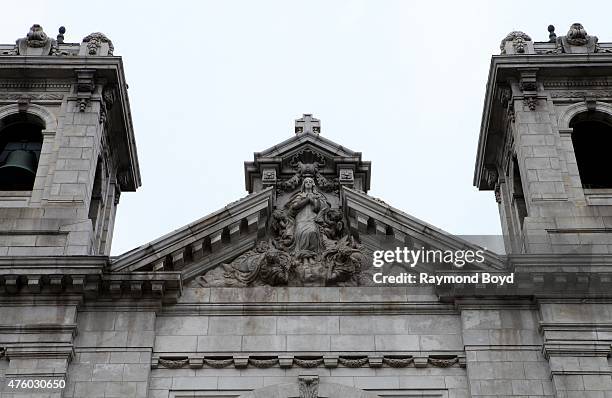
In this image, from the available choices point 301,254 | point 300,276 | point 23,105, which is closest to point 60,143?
point 23,105

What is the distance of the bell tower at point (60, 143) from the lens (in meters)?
26.9

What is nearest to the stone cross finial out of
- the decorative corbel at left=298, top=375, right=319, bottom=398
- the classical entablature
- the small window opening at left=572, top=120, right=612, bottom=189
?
the classical entablature

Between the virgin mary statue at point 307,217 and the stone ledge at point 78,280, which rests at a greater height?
the virgin mary statue at point 307,217

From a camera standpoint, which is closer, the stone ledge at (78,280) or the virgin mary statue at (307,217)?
the stone ledge at (78,280)

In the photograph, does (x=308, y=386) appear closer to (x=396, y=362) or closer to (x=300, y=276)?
(x=396, y=362)

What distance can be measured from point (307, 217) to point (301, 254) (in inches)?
54.2

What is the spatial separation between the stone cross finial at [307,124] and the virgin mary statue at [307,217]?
8.77 ft

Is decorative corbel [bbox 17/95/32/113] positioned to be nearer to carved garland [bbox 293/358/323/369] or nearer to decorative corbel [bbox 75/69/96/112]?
decorative corbel [bbox 75/69/96/112]

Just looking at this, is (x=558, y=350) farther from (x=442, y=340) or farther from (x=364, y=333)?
(x=364, y=333)

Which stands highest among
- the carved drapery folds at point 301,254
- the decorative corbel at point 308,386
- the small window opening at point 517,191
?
the small window opening at point 517,191

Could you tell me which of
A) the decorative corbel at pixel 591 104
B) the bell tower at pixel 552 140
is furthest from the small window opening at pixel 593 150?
the decorative corbel at pixel 591 104

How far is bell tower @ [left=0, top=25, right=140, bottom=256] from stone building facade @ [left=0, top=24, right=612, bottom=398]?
0.20 feet

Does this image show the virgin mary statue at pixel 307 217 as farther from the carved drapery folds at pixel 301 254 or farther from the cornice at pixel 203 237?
the cornice at pixel 203 237

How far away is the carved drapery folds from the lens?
26.1m
